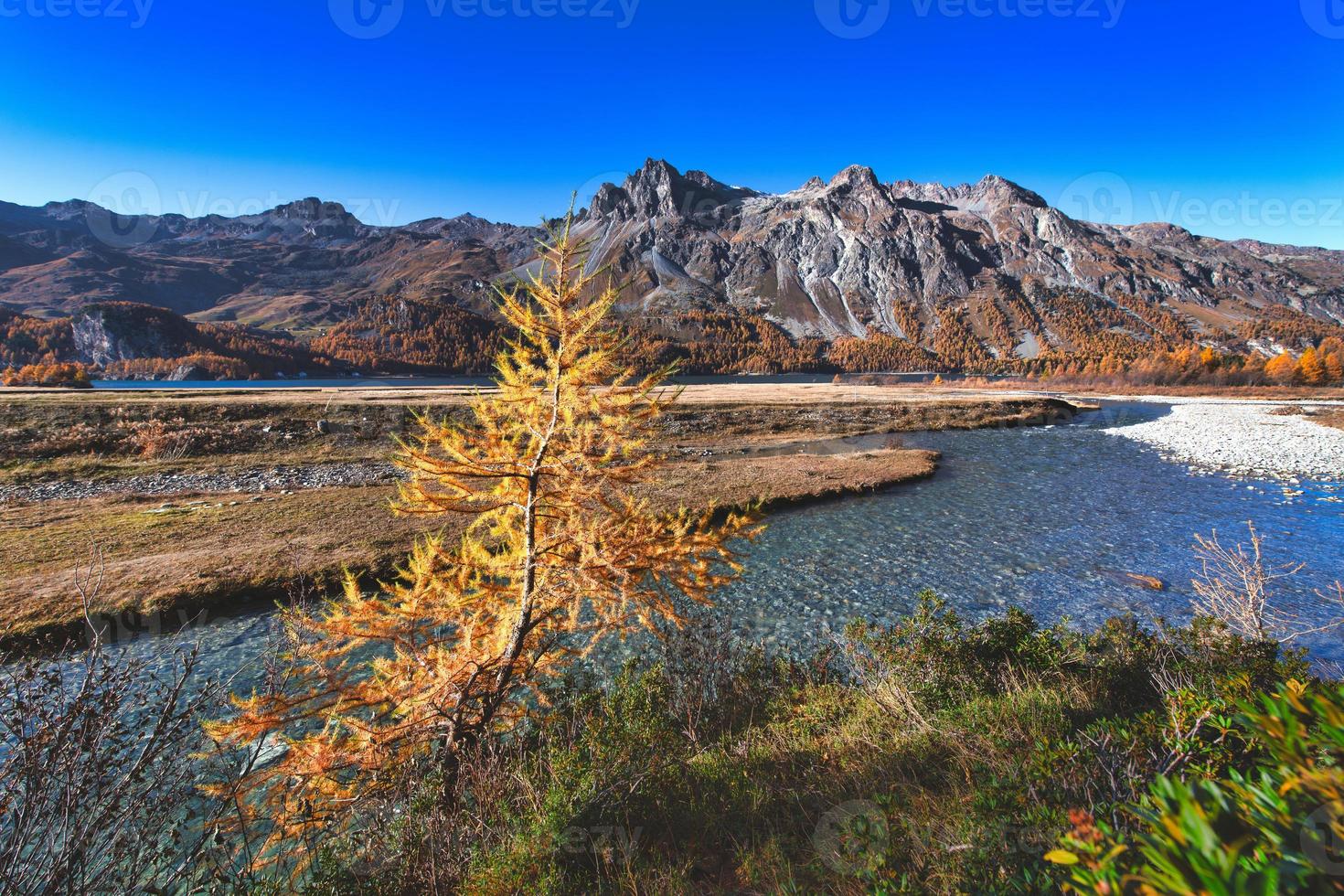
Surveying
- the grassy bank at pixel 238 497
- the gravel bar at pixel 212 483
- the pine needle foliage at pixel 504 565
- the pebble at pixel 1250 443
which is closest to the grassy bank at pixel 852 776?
the pine needle foliage at pixel 504 565

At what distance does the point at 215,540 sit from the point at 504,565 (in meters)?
18.1

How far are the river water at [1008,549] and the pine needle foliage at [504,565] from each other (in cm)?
501

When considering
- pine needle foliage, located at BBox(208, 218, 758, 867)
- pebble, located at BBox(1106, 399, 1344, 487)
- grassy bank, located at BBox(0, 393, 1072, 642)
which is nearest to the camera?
pine needle foliage, located at BBox(208, 218, 758, 867)

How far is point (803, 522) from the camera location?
876 inches

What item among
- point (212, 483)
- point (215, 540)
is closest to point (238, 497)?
point (212, 483)

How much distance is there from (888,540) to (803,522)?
144 inches

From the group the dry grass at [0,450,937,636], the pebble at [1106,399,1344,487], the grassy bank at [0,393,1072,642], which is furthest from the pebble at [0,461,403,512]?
the pebble at [1106,399,1344,487]

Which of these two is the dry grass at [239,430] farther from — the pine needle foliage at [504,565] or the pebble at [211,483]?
the pine needle foliage at [504,565]

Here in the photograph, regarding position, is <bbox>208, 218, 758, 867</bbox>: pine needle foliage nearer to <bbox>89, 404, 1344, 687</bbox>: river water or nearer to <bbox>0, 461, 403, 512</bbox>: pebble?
<bbox>89, 404, 1344, 687</bbox>: river water

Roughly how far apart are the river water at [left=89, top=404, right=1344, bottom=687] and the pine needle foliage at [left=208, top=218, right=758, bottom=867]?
5005 millimetres

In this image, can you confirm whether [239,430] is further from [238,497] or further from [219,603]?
[219,603]

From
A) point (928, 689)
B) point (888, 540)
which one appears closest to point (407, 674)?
point (928, 689)

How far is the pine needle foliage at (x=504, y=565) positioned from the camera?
5.84 metres

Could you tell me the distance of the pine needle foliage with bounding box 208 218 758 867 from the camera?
19.1 feet
